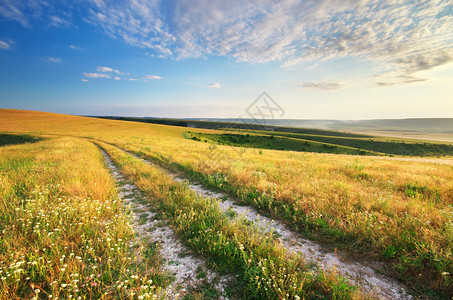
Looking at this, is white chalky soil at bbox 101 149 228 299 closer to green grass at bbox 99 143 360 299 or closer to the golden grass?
green grass at bbox 99 143 360 299

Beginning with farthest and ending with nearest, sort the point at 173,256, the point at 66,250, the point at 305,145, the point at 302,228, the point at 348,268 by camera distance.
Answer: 1. the point at 305,145
2. the point at 302,228
3. the point at 173,256
4. the point at 66,250
5. the point at 348,268

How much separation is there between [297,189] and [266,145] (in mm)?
52995

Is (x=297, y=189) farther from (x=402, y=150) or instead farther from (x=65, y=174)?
(x=402, y=150)

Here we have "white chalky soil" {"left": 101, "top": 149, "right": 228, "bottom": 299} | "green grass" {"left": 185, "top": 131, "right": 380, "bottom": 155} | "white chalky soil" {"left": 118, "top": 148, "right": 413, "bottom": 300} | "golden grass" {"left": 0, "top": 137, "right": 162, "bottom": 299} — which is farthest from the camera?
"green grass" {"left": 185, "top": 131, "right": 380, "bottom": 155}

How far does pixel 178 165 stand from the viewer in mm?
11438

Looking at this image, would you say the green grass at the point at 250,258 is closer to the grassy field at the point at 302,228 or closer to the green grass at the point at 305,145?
the grassy field at the point at 302,228

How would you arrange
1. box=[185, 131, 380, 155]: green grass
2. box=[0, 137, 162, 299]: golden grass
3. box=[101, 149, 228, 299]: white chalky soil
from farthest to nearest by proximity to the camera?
1. box=[185, 131, 380, 155]: green grass
2. box=[101, 149, 228, 299]: white chalky soil
3. box=[0, 137, 162, 299]: golden grass

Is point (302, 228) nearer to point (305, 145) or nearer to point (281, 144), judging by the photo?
point (281, 144)

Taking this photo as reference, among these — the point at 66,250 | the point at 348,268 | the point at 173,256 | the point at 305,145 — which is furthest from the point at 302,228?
the point at 305,145

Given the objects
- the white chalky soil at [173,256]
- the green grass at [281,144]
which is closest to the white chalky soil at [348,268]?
the white chalky soil at [173,256]

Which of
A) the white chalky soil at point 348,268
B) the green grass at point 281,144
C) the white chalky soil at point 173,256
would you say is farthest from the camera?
the green grass at point 281,144

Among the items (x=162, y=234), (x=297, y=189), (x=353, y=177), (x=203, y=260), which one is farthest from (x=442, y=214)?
(x=162, y=234)

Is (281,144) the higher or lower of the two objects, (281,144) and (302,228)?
the lower

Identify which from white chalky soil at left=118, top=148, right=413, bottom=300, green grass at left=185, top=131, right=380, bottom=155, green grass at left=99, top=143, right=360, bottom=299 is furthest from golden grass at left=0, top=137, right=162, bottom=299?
green grass at left=185, top=131, right=380, bottom=155
